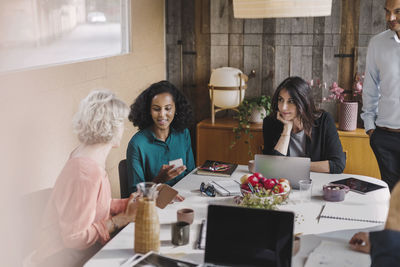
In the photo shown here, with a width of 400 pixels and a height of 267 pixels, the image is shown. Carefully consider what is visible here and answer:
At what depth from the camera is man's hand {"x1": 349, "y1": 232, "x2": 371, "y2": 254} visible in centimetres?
170

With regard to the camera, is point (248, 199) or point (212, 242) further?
point (248, 199)

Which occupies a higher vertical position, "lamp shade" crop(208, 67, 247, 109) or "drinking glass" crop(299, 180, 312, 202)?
"lamp shade" crop(208, 67, 247, 109)

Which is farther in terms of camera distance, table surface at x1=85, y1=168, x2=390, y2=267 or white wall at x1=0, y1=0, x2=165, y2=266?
white wall at x1=0, y1=0, x2=165, y2=266

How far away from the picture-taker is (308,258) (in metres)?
1.66

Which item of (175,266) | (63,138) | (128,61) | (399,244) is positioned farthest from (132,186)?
(399,244)

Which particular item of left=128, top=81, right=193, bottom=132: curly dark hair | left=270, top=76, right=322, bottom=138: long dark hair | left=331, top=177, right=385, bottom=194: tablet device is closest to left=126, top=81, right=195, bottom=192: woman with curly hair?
left=128, top=81, right=193, bottom=132: curly dark hair

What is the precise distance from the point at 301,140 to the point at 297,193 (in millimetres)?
658

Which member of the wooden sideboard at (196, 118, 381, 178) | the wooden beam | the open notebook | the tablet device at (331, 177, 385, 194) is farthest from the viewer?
the wooden beam

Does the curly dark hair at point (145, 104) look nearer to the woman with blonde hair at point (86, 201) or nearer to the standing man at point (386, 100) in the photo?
the woman with blonde hair at point (86, 201)

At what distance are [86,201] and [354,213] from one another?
1.15m

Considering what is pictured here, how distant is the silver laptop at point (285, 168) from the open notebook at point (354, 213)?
233mm

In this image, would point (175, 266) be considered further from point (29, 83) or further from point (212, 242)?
point (29, 83)

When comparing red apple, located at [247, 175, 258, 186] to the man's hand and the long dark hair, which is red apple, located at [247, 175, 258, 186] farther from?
the long dark hair

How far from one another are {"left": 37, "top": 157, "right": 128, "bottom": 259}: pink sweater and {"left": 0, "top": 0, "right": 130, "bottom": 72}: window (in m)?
0.65
